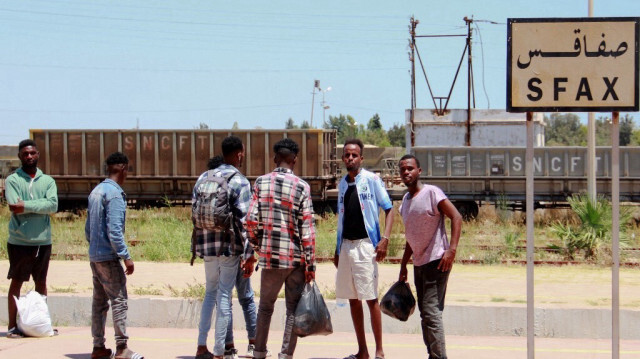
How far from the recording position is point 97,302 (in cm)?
680

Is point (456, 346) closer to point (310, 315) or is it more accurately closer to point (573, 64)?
point (310, 315)

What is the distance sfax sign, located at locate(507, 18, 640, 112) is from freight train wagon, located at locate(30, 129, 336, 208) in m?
19.1

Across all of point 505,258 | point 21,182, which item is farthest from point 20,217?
point 505,258

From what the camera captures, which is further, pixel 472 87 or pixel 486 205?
pixel 472 87

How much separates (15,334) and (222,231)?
2683 mm

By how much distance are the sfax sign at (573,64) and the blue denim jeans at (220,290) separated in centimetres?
242

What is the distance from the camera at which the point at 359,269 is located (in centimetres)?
641

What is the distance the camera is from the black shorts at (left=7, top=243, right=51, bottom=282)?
24.9 feet

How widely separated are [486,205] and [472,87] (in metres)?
9.04

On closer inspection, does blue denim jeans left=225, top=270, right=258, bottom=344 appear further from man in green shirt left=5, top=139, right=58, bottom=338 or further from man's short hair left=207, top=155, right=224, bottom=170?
man in green shirt left=5, top=139, right=58, bottom=338

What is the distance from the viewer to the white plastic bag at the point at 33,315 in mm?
7633

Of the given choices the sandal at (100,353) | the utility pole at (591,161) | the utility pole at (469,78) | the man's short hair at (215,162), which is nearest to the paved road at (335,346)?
the sandal at (100,353)

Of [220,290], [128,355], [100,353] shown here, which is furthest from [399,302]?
[100,353]

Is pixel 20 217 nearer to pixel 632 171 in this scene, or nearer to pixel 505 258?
pixel 505 258
